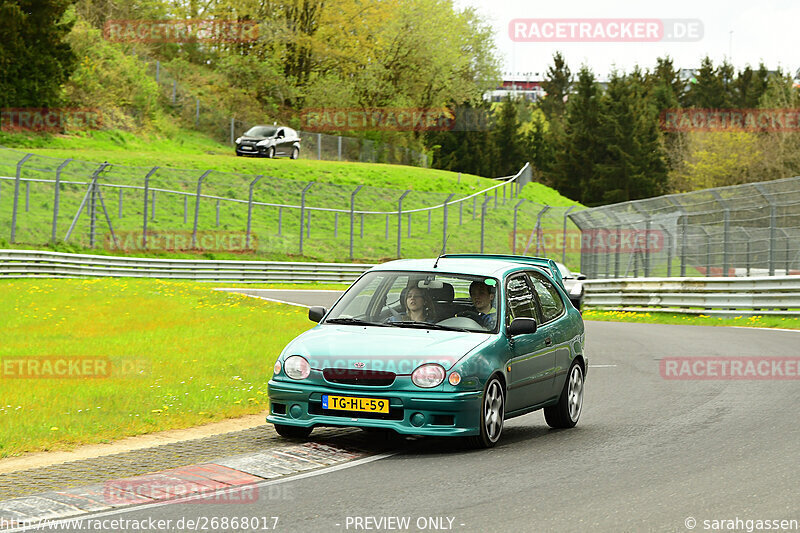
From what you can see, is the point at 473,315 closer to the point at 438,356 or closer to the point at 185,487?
the point at 438,356

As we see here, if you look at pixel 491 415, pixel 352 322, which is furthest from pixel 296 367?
pixel 491 415

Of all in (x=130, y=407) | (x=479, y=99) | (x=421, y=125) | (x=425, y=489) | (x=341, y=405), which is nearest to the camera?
(x=425, y=489)

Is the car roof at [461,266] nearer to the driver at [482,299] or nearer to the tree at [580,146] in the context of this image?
the driver at [482,299]

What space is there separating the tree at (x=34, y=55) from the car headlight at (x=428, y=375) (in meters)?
45.2

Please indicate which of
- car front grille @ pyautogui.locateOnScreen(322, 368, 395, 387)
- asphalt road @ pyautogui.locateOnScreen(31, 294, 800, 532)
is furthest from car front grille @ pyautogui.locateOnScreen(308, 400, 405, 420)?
asphalt road @ pyautogui.locateOnScreen(31, 294, 800, 532)

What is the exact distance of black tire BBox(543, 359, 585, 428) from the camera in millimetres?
10344

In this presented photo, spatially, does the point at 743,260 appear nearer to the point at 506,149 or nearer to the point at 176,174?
→ the point at 176,174

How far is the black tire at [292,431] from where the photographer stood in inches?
364

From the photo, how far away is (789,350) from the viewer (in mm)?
17469

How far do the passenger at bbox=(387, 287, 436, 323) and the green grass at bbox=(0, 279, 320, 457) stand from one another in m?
2.31

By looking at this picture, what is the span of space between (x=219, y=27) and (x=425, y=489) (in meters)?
69.6

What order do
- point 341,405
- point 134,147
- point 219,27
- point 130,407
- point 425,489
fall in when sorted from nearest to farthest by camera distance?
point 425,489 → point 341,405 → point 130,407 → point 134,147 → point 219,27

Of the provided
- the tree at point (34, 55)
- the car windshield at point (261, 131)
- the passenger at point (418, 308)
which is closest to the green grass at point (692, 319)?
the passenger at point (418, 308)

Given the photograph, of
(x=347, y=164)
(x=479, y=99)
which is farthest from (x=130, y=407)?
(x=479, y=99)
